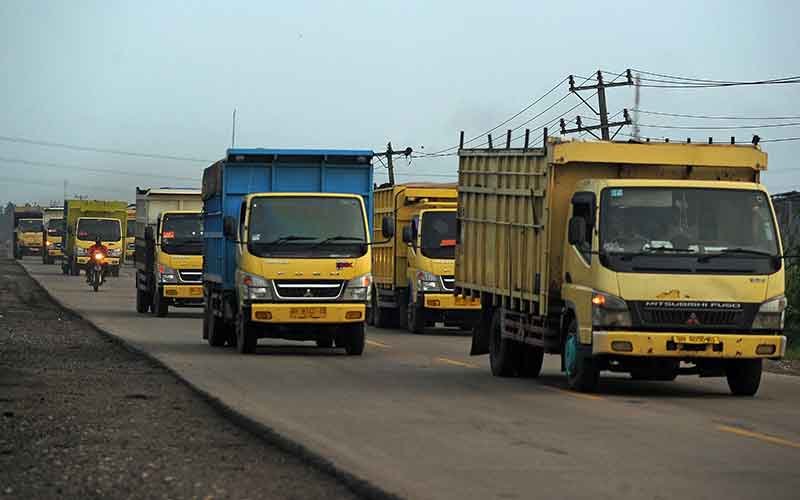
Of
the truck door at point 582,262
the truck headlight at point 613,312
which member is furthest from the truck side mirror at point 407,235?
the truck headlight at point 613,312

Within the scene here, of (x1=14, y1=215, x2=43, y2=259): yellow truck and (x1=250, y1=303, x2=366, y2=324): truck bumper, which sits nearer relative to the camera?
(x1=250, y1=303, x2=366, y2=324): truck bumper

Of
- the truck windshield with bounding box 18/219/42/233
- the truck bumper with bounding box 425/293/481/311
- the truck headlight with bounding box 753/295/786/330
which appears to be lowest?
the truck bumper with bounding box 425/293/481/311

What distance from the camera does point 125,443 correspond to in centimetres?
1304

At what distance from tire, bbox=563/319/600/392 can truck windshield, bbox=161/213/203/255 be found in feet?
65.1

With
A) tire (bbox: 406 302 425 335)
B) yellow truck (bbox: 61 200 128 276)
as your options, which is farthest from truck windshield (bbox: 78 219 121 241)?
tire (bbox: 406 302 425 335)

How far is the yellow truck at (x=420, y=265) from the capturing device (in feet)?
109

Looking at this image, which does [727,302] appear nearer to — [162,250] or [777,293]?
[777,293]

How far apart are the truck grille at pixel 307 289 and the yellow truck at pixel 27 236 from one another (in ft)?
290

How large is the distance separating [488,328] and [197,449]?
9704mm

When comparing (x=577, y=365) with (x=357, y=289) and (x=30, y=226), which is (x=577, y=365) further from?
(x=30, y=226)

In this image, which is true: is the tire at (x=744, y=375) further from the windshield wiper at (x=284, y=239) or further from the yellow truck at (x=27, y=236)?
the yellow truck at (x=27, y=236)

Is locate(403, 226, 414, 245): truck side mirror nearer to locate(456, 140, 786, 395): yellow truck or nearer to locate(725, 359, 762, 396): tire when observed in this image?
locate(456, 140, 786, 395): yellow truck

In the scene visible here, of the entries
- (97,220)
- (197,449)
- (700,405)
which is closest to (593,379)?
(700,405)

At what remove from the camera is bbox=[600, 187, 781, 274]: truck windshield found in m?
17.3
